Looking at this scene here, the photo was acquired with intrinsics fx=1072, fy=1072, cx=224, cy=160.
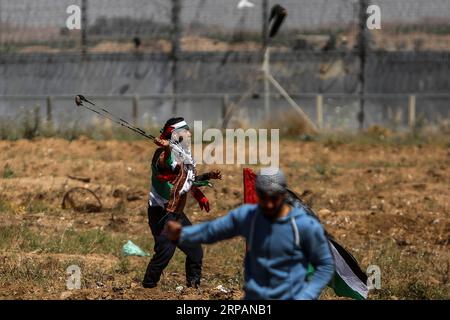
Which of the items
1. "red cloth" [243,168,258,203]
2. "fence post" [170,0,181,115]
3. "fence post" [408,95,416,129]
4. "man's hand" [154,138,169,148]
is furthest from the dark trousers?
"fence post" [170,0,181,115]

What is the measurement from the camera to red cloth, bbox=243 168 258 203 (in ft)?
28.2

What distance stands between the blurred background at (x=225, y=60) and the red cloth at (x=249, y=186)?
16109mm

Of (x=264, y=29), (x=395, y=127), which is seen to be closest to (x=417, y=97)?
(x=395, y=127)

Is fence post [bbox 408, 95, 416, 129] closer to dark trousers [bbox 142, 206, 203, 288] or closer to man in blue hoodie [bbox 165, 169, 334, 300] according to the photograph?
dark trousers [bbox 142, 206, 203, 288]

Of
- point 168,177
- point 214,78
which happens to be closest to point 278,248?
point 168,177

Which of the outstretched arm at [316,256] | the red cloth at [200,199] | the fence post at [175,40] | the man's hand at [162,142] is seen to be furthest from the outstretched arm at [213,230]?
the fence post at [175,40]

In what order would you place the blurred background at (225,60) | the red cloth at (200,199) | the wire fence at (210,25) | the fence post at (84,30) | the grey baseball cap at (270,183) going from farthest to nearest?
1. the fence post at (84,30)
2. the wire fence at (210,25)
3. the blurred background at (225,60)
4. the red cloth at (200,199)
5. the grey baseball cap at (270,183)

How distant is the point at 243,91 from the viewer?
2600 centimetres

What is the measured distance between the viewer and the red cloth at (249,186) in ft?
28.2

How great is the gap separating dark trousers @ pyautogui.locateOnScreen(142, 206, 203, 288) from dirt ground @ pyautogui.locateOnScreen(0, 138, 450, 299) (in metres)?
0.15

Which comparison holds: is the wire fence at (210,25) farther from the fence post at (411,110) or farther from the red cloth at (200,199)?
the red cloth at (200,199)

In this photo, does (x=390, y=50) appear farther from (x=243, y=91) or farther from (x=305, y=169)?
(x=305, y=169)
